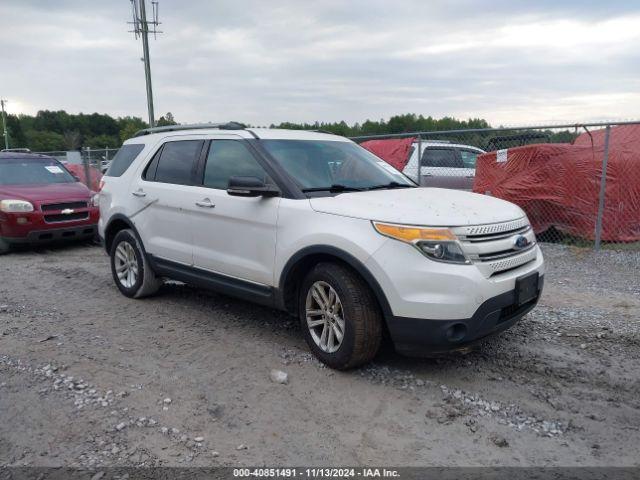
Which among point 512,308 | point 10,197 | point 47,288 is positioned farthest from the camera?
point 10,197

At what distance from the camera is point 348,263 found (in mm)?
3588

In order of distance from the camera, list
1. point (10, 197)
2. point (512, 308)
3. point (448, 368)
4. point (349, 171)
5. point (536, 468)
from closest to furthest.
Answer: point (536, 468), point (512, 308), point (448, 368), point (349, 171), point (10, 197)

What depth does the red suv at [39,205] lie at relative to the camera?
8398mm

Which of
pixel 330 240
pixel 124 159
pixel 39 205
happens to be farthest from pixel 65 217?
pixel 330 240

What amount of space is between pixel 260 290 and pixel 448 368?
161cm

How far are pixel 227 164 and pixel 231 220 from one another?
0.57 m

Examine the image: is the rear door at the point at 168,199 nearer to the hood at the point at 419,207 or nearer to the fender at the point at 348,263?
the fender at the point at 348,263

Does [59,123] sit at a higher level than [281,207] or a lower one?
higher

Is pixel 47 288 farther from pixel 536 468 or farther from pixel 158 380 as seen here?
pixel 536 468

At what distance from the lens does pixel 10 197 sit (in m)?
8.48

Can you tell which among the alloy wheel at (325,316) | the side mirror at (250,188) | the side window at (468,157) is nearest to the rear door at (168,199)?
the side mirror at (250,188)

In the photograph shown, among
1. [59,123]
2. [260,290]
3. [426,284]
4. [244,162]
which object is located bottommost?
[260,290]

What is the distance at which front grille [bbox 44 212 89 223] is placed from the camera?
8.62 metres

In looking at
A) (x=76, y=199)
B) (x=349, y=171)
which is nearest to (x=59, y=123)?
(x=76, y=199)
